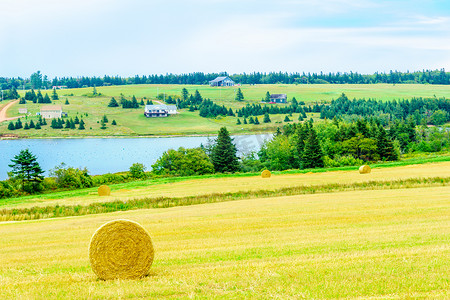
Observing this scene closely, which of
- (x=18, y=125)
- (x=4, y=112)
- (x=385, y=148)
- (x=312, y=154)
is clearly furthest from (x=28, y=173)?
(x=4, y=112)

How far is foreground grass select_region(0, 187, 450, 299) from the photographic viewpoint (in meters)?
11.4

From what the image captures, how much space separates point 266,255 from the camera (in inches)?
597

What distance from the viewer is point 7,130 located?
15312cm

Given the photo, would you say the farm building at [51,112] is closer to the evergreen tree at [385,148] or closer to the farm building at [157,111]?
the farm building at [157,111]

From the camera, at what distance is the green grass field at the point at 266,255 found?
37.3 feet

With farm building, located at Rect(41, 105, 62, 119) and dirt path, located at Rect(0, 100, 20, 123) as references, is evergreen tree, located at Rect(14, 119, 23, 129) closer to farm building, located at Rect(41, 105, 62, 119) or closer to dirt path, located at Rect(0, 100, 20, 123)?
dirt path, located at Rect(0, 100, 20, 123)

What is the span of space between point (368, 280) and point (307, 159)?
213ft

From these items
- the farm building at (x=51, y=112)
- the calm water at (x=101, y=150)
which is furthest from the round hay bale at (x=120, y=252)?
the farm building at (x=51, y=112)

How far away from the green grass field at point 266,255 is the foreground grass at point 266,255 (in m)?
0.03

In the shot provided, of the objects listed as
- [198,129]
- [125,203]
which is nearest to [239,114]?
[198,129]

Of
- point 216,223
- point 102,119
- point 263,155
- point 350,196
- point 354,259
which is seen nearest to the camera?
point 354,259

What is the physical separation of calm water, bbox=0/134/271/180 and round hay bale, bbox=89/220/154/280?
71255 mm

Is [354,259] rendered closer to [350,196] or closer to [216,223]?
[216,223]

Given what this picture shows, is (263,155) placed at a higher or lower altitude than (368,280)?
lower
